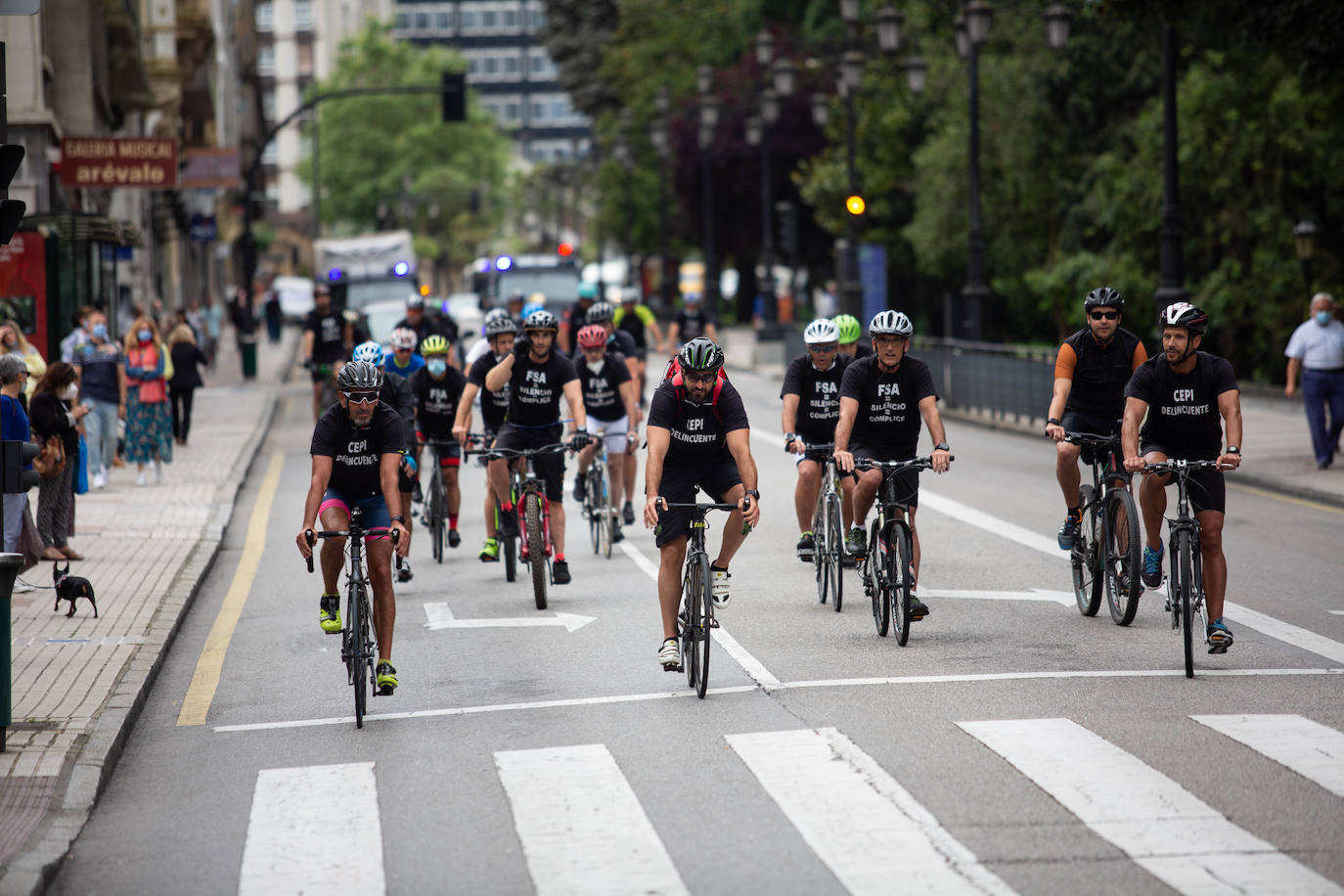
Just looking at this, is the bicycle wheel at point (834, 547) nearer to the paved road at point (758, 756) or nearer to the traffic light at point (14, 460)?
the paved road at point (758, 756)

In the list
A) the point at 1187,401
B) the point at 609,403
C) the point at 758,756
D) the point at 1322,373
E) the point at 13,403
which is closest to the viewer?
the point at 758,756

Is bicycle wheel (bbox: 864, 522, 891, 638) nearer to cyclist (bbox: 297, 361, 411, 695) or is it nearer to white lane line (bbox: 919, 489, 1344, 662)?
white lane line (bbox: 919, 489, 1344, 662)

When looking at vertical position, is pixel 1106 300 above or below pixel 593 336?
above

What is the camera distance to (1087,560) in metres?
12.2

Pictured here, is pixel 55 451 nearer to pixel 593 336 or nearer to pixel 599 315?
pixel 593 336

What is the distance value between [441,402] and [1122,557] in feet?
20.6

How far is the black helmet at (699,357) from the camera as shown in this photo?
997cm

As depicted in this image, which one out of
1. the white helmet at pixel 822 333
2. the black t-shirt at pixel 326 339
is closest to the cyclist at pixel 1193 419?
the white helmet at pixel 822 333

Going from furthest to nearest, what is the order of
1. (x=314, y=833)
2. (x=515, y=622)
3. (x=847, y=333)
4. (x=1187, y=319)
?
(x=847, y=333), (x=515, y=622), (x=1187, y=319), (x=314, y=833)

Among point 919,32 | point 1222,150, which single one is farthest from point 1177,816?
point 919,32

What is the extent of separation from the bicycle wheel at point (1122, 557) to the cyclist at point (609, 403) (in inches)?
197

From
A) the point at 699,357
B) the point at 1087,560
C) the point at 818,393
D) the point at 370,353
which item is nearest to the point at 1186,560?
the point at 1087,560

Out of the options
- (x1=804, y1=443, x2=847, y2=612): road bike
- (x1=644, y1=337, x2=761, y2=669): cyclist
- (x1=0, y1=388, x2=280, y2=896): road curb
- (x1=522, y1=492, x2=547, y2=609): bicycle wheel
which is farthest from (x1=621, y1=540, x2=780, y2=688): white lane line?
(x1=0, y1=388, x2=280, y2=896): road curb

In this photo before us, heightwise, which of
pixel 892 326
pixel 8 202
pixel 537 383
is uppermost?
pixel 8 202
